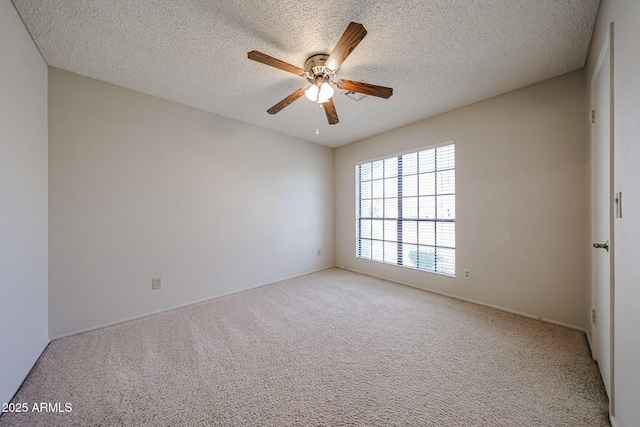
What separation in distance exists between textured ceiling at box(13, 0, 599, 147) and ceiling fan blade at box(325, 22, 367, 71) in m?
0.21

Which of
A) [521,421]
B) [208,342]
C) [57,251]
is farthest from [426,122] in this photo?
[57,251]

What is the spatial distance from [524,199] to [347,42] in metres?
2.43

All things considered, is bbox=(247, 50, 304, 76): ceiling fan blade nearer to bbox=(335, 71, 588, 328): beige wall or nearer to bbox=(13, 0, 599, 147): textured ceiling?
bbox=(13, 0, 599, 147): textured ceiling

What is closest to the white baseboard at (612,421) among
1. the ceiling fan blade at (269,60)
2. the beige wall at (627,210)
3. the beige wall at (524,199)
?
the beige wall at (627,210)

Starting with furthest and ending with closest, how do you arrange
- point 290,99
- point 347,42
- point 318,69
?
point 290,99, point 318,69, point 347,42

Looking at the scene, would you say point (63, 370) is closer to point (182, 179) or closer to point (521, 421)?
point (182, 179)

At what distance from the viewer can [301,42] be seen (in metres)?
1.73

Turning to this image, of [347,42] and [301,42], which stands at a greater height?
[301,42]

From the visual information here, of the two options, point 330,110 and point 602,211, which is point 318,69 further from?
point 602,211

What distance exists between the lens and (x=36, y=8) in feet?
4.75

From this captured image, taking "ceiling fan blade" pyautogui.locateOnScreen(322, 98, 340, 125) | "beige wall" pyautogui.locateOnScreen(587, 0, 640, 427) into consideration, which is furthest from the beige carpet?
"ceiling fan blade" pyautogui.locateOnScreen(322, 98, 340, 125)

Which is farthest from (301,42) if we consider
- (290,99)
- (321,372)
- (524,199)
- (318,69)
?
(524,199)

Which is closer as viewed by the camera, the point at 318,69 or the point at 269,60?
the point at 269,60

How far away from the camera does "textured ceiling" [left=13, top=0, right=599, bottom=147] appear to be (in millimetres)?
1459
